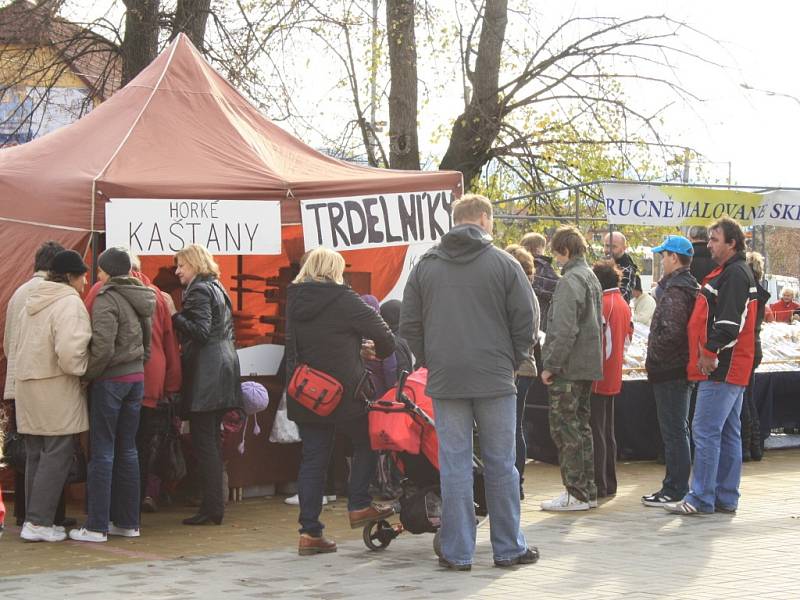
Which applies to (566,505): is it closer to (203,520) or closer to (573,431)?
(573,431)

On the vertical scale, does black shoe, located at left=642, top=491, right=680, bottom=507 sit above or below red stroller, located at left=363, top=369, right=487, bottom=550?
below

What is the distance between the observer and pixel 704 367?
8.56 m

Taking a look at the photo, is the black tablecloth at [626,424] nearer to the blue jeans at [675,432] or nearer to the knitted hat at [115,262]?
the blue jeans at [675,432]

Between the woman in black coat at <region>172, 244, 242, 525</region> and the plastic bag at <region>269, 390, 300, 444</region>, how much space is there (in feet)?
2.61

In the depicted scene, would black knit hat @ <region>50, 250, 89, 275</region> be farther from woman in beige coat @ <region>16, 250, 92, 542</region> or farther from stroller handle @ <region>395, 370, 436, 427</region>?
stroller handle @ <region>395, 370, 436, 427</region>

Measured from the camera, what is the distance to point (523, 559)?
281 inches

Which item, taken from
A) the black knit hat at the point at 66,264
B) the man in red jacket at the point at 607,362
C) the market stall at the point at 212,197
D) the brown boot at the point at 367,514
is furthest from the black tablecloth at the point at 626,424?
the black knit hat at the point at 66,264

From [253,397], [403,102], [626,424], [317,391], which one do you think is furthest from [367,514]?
[403,102]

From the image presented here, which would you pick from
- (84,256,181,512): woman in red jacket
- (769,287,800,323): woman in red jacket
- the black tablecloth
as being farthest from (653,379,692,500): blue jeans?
(769,287,800,323): woman in red jacket

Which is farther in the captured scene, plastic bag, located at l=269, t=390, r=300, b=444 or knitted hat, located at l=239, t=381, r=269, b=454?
plastic bag, located at l=269, t=390, r=300, b=444

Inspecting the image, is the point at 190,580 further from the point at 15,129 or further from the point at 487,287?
the point at 15,129

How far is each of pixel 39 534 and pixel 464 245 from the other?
3260mm

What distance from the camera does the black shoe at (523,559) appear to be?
277 inches

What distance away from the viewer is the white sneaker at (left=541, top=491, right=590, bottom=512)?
918cm
